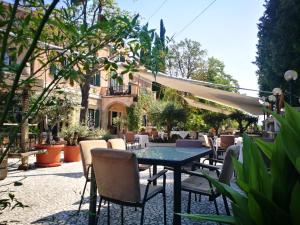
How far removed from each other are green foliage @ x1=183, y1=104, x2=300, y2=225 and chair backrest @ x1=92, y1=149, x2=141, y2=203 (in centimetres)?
176

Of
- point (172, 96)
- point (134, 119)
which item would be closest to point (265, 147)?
point (134, 119)

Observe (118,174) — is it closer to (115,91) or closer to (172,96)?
(172,96)

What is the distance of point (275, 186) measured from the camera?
716 mm

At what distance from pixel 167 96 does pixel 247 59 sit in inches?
227

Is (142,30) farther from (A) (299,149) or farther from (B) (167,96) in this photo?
(B) (167,96)

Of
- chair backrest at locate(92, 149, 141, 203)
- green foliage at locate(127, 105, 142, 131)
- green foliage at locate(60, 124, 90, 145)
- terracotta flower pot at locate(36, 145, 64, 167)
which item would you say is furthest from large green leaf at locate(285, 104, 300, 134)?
green foliage at locate(127, 105, 142, 131)

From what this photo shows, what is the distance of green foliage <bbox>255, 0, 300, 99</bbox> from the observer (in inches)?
375

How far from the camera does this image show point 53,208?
3793mm

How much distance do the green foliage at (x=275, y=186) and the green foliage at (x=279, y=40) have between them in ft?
32.1

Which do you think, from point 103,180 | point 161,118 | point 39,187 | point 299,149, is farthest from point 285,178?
point 161,118

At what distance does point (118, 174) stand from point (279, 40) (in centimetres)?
992

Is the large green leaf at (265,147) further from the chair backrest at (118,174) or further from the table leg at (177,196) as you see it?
the table leg at (177,196)

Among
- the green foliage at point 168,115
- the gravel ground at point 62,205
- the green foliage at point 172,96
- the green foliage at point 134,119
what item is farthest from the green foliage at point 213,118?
the gravel ground at point 62,205

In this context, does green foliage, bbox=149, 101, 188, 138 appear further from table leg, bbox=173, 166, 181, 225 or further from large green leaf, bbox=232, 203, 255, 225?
large green leaf, bbox=232, 203, 255, 225
